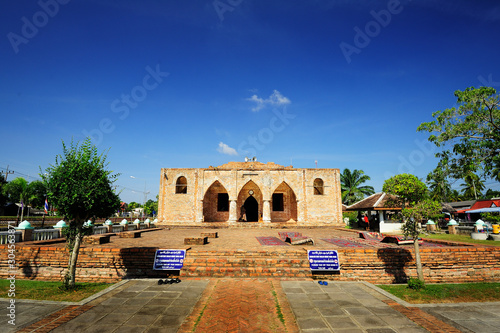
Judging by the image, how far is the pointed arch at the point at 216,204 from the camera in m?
27.0

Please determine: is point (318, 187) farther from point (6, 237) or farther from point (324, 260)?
point (6, 237)

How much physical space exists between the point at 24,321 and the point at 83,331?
1.32m

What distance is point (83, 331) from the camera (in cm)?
397

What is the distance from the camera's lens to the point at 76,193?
6266 millimetres

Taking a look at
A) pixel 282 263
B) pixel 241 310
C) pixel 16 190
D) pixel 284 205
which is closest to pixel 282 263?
pixel 282 263

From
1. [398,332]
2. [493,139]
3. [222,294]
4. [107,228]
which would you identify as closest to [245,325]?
[222,294]

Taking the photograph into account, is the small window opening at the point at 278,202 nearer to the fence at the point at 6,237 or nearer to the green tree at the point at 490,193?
the fence at the point at 6,237

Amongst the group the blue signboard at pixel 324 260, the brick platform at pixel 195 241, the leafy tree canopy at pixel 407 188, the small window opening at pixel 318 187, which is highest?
the small window opening at pixel 318 187

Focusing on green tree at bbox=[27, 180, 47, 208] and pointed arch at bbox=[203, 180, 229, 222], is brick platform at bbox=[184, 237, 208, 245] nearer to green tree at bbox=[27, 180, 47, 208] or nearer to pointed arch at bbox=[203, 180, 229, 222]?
pointed arch at bbox=[203, 180, 229, 222]

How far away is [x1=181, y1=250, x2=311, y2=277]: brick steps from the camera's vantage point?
284 inches

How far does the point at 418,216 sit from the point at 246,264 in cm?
509

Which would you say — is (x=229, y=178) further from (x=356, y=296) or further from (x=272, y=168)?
(x=356, y=296)

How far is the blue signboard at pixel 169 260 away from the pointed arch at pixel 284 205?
1974 centimetres

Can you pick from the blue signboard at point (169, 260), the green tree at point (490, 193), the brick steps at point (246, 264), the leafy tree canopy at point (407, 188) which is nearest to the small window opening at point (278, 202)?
the brick steps at point (246, 264)
